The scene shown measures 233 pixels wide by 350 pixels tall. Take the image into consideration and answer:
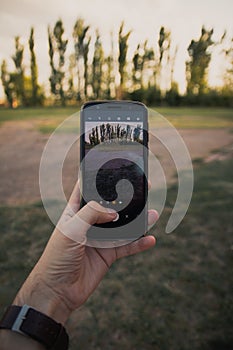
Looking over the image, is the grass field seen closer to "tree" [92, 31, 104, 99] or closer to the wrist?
the wrist

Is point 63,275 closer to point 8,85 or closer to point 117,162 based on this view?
point 117,162

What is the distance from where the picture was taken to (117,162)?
45.6 inches

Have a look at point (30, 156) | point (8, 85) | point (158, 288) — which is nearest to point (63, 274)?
point (158, 288)

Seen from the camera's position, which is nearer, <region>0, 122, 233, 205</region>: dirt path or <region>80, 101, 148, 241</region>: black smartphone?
<region>80, 101, 148, 241</region>: black smartphone

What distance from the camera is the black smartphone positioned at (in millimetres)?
1160

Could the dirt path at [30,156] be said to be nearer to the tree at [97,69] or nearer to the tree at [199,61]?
the tree at [97,69]

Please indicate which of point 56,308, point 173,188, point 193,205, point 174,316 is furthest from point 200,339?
point 173,188

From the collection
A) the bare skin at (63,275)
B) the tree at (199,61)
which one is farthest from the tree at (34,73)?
the bare skin at (63,275)

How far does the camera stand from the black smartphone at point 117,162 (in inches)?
45.7

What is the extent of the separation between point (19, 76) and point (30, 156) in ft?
8.89

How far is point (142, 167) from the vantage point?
4.04 feet

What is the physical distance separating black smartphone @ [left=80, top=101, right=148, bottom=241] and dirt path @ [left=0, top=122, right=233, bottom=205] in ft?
6.87

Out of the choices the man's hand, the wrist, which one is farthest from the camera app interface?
the wrist

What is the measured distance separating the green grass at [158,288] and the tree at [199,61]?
1192 mm
